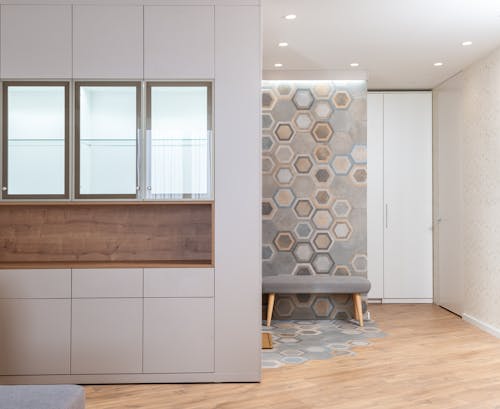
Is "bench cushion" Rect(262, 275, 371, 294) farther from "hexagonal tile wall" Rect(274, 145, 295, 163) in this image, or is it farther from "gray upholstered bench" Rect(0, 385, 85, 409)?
"gray upholstered bench" Rect(0, 385, 85, 409)

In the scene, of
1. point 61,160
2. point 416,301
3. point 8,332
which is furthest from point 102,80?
point 416,301

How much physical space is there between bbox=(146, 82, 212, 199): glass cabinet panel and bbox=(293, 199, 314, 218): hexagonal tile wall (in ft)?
7.23

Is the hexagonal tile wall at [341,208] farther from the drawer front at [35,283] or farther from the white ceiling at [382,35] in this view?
the drawer front at [35,283]

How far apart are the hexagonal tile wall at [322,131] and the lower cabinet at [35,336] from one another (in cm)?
316

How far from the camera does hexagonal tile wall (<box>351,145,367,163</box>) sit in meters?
5.60

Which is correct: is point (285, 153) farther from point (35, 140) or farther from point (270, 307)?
point (35, 140)

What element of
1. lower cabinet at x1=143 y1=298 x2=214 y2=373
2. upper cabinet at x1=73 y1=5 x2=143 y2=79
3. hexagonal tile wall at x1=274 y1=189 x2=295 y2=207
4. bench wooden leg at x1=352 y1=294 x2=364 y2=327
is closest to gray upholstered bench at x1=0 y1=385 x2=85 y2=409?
lower cabinet at x1=143 y1=298 x2=214 y2=373

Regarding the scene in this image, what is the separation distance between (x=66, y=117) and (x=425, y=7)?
2.68 metres

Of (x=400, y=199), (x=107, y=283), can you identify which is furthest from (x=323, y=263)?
(x=107, y=283)

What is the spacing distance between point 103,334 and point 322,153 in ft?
10.1

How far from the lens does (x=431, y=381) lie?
11.7 feet

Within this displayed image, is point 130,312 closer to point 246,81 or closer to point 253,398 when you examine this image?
point 253,398

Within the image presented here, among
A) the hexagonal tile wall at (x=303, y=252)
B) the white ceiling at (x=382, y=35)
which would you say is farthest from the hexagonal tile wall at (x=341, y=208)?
the white ceiling at (x=382, y=35)

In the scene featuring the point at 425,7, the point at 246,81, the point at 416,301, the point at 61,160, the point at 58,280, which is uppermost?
the point at 425,7
